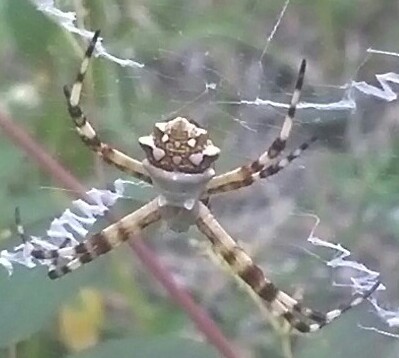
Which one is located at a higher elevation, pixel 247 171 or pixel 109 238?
pixel 247 171

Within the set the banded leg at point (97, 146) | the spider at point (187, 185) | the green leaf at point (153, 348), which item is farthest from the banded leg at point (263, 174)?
the green leaf at point (153, 348)

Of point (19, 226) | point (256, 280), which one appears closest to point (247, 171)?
point (256, 280)

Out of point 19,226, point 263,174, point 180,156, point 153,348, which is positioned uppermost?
point 180,156

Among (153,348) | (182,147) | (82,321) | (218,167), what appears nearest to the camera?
(182,147)

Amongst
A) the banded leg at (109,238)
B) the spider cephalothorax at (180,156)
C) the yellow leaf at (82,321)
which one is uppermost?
the spider cephalothorax at (180,156)

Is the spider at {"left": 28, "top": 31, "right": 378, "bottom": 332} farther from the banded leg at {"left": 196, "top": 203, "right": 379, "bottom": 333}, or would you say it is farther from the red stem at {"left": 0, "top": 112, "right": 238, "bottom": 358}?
the red stem at {"left": 0, "top": 112, "right": 238, "bottom": 358}

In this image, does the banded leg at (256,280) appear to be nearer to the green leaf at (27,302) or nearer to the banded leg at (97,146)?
the banded leg at (97,146)

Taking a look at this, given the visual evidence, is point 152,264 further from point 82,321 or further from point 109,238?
point 82,321

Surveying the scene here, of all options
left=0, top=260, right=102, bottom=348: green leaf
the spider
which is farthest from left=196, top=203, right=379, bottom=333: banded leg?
left=0, top=260, right=102, bottom=348: green leaf
